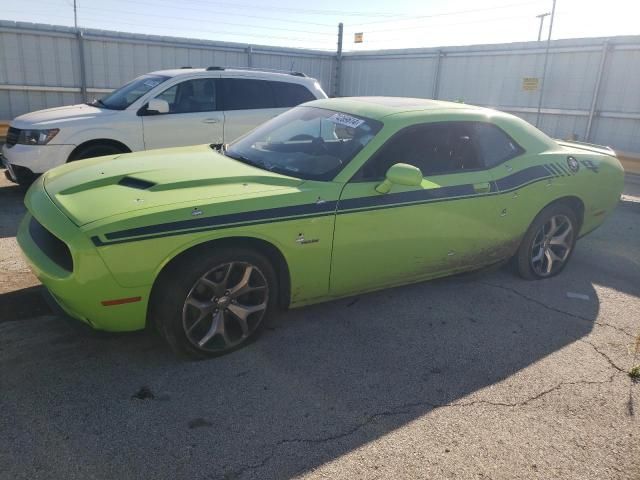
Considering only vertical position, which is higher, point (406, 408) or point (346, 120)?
point (346, 120)

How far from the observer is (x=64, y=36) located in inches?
463

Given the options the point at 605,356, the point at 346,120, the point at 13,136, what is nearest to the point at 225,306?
the point at 346,120

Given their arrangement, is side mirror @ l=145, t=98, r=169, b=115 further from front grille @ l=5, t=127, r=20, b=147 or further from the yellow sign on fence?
the yellow sign on fence

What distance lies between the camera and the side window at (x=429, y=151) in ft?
12.6

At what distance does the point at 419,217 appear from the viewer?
392 centimetres

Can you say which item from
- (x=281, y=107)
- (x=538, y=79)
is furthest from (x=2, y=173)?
(x=538, y=79)

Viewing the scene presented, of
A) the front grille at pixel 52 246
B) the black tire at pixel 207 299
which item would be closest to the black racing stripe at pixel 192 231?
the black tire at pixel 207 299

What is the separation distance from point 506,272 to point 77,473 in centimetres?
411

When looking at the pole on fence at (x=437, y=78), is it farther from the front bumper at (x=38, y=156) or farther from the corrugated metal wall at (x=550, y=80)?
the front bumper at (x=38, y=156)

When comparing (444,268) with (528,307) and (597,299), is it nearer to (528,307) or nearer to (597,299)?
(528,307)

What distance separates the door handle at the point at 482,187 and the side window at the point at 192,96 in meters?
4.73

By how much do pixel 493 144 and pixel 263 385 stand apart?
280cm

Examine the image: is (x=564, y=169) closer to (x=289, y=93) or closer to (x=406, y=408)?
(x=406, y=408)

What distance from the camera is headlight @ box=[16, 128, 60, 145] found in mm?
6688
